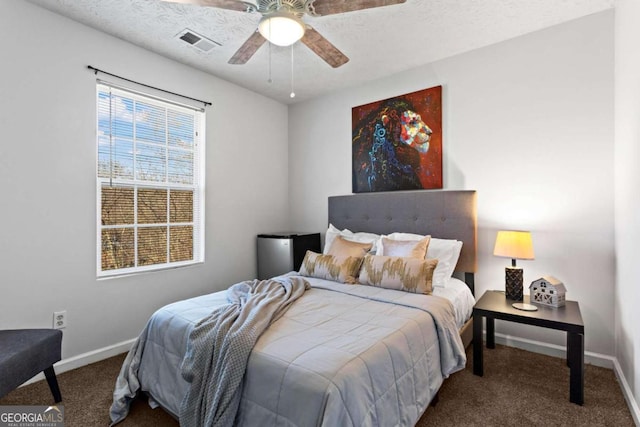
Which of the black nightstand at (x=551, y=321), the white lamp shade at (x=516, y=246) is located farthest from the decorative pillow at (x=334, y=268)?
the white lamp shade at (x=516, y=246)

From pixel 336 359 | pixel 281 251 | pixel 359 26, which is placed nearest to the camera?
pixel 336 359

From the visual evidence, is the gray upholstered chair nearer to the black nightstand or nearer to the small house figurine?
the black nightstand

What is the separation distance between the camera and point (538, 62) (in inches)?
105

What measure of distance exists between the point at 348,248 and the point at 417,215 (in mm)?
835

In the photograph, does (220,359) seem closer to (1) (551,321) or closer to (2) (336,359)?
(2) (336,359)

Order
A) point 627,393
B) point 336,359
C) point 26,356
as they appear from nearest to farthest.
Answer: point 336,359 < point 26,356 < point 627,393

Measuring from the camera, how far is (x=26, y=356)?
1755mm

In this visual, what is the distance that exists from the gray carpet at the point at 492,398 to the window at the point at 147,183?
894mm

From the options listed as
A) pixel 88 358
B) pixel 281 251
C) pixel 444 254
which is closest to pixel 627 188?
pixel 444 254

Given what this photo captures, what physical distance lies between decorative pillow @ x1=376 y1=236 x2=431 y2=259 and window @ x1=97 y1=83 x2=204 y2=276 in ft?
6.38

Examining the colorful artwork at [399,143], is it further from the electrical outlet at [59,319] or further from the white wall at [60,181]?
the electrical outlet at [59,319]

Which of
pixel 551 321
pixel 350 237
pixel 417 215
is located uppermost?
pixel 417 215

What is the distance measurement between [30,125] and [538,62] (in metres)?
4.04

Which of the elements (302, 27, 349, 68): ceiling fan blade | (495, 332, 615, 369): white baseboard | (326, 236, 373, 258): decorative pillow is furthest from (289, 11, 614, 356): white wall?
(302, 27, 349, 68): ceiling fan blade
